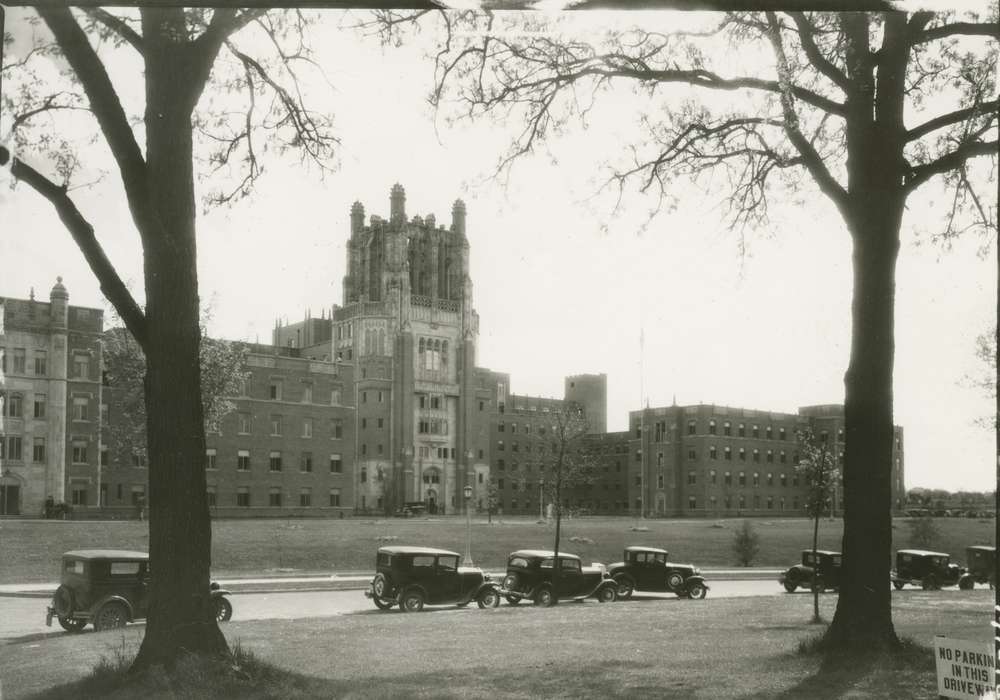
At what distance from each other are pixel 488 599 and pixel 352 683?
12.1 m

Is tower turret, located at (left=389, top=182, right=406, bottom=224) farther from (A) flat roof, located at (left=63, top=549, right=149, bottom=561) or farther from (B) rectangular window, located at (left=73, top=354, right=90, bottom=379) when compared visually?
(A) flat roof, located at (left=63, top=549, right=149, bottom=561)

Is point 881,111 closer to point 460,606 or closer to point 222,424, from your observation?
point 222,424

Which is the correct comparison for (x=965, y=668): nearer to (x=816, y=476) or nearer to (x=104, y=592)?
(x=816, y=476)

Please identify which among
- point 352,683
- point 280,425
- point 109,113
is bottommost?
point 352,683

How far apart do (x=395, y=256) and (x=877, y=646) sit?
4.88m

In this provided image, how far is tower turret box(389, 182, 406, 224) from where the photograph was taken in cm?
712

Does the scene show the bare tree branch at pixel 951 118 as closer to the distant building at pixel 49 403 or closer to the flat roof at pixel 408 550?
the distant building at pixel 49 403

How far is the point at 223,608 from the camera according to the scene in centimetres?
752

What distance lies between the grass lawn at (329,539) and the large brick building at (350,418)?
0.26 metres

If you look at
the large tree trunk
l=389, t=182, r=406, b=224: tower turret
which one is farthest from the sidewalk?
l=389, t=182, r=406, b=224: tower turret

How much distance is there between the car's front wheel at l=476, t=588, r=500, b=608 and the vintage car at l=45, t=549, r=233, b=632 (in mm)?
9929

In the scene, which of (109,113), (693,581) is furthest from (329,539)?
(693,581)

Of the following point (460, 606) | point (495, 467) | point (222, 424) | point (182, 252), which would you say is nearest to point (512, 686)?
point (222, 424)

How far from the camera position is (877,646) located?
22.3 ft
